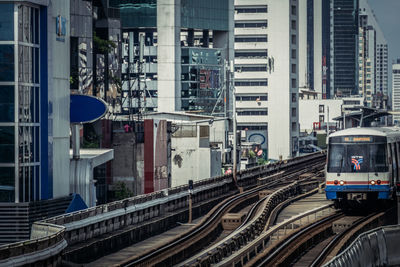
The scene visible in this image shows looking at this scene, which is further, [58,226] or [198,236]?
[198,236]

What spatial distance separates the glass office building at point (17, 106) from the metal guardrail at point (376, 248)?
→ 1456 cm

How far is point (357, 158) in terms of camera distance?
4059 cm

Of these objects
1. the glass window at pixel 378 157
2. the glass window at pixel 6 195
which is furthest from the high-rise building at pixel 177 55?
the glass window at pixel 6 195

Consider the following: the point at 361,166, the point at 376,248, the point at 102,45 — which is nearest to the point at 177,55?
the point at 102,45

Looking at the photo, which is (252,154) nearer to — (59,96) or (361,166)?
(361,166)

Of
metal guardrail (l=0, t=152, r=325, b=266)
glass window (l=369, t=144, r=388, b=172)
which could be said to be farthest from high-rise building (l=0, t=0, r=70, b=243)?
glass window (l=369, t=144, r=388, b=172)

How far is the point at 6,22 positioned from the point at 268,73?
14335 centimetres

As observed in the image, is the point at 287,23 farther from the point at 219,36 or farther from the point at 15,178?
the point at 15,178

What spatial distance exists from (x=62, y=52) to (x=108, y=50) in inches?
1008

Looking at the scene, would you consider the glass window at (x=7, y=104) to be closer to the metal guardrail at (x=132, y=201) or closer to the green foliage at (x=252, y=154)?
the metal guardrail at (x=132, y=201)

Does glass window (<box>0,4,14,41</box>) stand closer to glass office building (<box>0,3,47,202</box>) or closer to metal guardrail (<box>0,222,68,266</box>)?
glass office building (<box>0,3,47,202</box>)

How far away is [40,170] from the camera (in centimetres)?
3866

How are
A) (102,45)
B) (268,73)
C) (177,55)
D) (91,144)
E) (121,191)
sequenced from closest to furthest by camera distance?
(91,144) < (121,191) < (102,45) < (177,55) < (268,73)

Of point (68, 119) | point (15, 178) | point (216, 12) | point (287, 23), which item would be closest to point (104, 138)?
point (68, 119)
